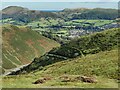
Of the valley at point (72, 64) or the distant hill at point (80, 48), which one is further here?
the distant hill at point (80, 48)

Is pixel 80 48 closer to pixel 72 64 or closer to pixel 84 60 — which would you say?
pixel 84 60

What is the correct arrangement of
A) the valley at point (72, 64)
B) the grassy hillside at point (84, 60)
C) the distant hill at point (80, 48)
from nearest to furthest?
the valley at point (72, 64) → the grassy hillside at point (84, 60) → the distant hill at point (80, 48)

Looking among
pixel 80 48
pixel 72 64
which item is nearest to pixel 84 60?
pixel 72 64

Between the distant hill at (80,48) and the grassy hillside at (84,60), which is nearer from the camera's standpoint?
the grassy hillside at (84,60)

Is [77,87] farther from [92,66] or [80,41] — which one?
[80,41]

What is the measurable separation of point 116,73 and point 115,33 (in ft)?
185

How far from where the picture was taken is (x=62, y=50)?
4304 inches

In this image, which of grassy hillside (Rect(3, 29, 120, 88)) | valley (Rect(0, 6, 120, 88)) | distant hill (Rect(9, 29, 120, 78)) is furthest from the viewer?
distant hill (Rect(9, 29, 120, 78))

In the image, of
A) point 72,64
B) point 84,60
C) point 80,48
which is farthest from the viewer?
point 80,48

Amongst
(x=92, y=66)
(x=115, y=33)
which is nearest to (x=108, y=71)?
(x=92, y=66)

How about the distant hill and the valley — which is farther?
the distant hill

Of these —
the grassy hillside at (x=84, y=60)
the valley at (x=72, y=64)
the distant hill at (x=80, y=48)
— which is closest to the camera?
the valley at (x=72, y=64)

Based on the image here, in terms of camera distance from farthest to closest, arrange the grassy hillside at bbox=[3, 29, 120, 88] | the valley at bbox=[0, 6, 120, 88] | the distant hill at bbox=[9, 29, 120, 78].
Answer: the distant hill at bbox=[9, 29, 120, 78] < the grassy hillside at bbox=[3, 29, 120, 88] < the valley at bbox=[0, 6, 120, 88]

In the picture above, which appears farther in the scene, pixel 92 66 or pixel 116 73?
pixel 92 66
